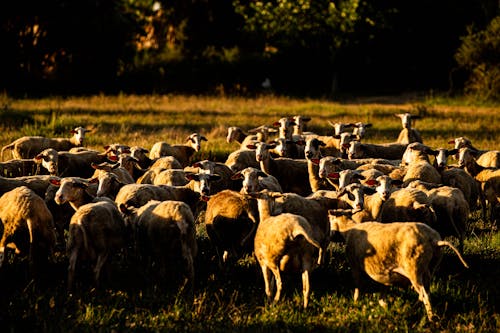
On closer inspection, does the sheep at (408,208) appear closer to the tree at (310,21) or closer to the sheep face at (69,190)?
the sheep face at (69,190)

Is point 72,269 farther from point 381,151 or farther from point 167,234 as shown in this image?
point 381,151

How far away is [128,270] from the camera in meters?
10.4

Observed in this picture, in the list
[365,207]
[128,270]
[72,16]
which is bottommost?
[128,270]

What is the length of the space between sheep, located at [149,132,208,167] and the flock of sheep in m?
1.65

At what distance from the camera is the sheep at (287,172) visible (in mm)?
15336

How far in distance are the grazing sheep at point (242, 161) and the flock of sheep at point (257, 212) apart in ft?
0.10

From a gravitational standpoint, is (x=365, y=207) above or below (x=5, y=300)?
above

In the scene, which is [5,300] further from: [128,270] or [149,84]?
[149,84]

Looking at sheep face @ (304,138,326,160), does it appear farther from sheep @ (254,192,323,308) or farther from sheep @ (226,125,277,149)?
sheep @ (254,192,323,308)

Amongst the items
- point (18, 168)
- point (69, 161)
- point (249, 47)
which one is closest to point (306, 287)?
point (18, 168)

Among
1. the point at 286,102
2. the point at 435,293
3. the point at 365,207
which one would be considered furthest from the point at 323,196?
the point at 286,102

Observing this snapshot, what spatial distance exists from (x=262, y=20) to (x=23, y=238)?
34.1 m

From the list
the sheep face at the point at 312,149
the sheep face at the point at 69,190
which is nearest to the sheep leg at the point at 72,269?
the sheep face at the point at 69,190

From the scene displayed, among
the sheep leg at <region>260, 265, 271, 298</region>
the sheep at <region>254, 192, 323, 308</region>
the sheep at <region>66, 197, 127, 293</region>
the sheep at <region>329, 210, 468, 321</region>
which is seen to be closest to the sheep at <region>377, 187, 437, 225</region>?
the sheep at <region>329, 210, 468, 321</region>
